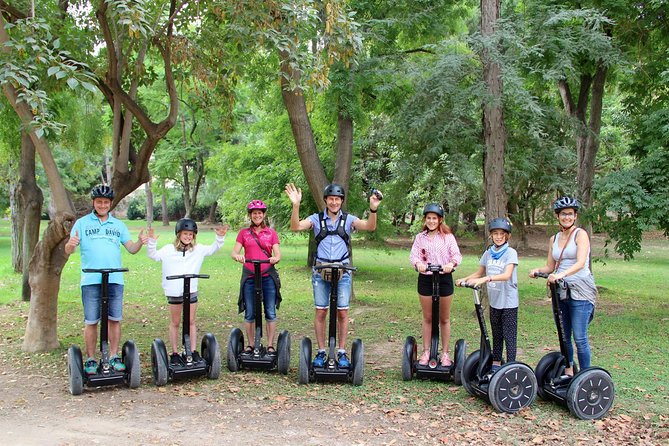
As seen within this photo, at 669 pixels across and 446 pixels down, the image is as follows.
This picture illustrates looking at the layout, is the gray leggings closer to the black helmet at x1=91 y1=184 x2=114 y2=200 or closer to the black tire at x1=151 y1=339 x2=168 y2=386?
the black tire at x1=151 y1=339 x2=168 y2=386

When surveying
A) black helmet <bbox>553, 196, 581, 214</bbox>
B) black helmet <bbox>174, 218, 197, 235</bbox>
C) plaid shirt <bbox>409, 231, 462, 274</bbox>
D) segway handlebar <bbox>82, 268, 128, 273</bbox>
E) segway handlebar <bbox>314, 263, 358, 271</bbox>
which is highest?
black helmet <bbox>553, 196, 581, 214</bbox>

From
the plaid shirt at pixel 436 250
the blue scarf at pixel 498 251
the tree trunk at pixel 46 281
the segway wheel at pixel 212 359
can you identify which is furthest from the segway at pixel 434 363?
the tree trunk at pixel 46 281

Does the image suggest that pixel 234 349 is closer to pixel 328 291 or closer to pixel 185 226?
pixel 328 291

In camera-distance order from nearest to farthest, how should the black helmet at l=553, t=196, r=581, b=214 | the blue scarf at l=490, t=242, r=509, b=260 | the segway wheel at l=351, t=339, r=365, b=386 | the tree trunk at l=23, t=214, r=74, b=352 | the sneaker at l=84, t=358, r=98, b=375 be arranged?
the black helmet at l=553, t=196, r=581, b=214 → the blue scarf at l=490, t=242, r=509, b=260 → the sneaker at l=84, t=358, r=98, b=375 → the segway wheel at l=351, t=339, r=365, b=386 → the tree trunk at l=23, t=214, r=74, b=352

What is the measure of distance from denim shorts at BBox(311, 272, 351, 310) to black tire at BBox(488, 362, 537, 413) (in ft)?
5.50

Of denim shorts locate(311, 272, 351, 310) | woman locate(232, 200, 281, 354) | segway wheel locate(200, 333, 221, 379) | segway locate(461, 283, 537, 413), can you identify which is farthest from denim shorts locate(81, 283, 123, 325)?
segway locate(461, 283, 537, 413)

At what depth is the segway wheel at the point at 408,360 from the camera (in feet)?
21.9

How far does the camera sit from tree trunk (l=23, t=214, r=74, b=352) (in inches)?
299

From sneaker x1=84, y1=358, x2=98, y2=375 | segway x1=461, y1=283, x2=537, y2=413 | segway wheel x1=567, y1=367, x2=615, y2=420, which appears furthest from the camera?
sneaker x1=84, y1=358, x2=98, y2=375

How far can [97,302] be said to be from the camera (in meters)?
6.39

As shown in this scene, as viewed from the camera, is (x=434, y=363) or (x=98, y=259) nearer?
(x=98, y=259)

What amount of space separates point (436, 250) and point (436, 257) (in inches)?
2.8

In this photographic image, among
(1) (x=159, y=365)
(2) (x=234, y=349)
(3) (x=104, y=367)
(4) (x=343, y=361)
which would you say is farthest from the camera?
(2) (x=234, y=349)

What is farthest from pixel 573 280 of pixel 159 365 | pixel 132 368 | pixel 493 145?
pixel 493 145
